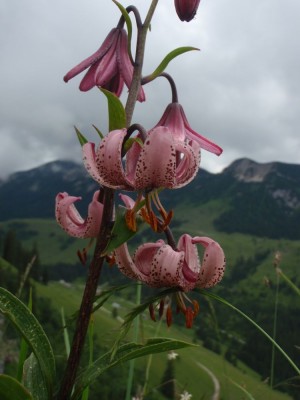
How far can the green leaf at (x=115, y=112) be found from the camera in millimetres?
1483

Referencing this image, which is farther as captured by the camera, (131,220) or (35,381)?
(35,381)

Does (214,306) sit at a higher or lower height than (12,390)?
higher

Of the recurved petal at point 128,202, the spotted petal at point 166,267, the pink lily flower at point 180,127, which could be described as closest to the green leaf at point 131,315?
the spotted petal at point 166,267

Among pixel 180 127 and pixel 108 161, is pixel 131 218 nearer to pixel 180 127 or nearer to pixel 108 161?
pixel 108 161

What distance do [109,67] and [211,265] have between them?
2.50 feet

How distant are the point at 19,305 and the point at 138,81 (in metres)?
0.81

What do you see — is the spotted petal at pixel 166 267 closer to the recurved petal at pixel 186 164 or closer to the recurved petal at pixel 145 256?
the recurved petal at pixel 145 256

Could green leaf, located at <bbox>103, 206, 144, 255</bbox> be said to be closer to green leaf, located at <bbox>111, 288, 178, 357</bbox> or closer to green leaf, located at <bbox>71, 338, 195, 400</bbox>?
green leaf, located at <bbox>111, 288, 178, 357</bbox>

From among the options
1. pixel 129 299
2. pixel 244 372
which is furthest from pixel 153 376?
pixel 129 299

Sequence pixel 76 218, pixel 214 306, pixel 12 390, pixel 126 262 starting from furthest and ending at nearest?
pixel 214 306
pixel 76 218
pixel 126 262
pixel 12 390

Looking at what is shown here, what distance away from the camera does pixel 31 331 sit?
1566mm

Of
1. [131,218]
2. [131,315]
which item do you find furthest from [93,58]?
[131,315]

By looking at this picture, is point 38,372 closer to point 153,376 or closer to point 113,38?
point 113,38

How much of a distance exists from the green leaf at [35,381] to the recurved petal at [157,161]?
733 mm
